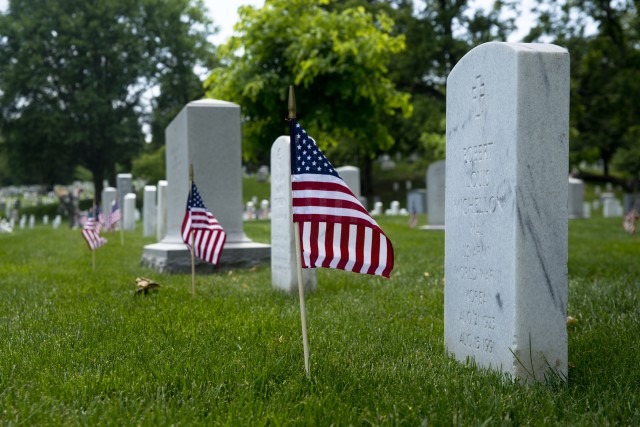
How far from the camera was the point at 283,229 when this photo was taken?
27.0ft

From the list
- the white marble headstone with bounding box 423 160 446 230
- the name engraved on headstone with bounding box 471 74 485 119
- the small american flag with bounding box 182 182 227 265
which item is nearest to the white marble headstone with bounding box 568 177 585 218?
the white marble headstone with bounding box 423 160 446 230

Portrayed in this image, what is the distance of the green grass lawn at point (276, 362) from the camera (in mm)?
3471

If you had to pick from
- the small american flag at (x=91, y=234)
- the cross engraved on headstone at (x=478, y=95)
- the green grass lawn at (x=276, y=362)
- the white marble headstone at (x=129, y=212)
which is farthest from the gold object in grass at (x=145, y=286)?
the white marble headstone at (x=129, y=212)

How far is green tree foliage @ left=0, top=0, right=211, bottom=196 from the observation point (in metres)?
40.2

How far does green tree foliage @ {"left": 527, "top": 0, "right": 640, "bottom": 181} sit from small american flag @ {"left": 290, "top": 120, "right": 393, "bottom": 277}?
412 inches

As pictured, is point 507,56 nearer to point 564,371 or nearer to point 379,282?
point 564,371

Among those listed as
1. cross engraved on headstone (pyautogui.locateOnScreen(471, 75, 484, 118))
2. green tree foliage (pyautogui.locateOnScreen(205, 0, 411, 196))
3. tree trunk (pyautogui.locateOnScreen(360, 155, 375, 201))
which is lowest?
cross engraved on headstone (pyautogui.locateOnScreen(471, 75, 484, 118))

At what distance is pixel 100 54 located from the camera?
41.3 meters

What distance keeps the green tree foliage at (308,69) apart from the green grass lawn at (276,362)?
41.9 ft

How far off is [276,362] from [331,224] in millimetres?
892

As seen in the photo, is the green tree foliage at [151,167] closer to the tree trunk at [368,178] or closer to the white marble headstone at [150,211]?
the tree trunk at [368,178]

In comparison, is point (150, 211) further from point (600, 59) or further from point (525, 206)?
point (525, 206)

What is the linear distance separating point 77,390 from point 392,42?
59.4 feet

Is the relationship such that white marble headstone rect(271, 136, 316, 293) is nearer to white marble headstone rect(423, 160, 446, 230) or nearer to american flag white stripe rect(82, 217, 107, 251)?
american flag white stripe rect(82, 217, 107, 251)
